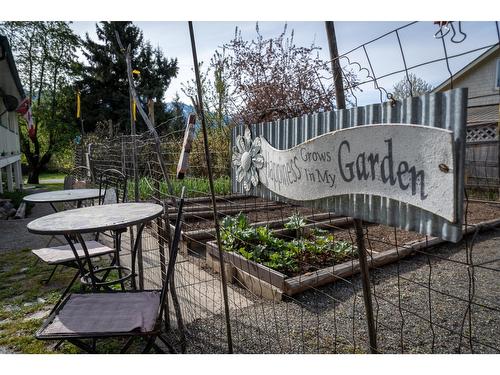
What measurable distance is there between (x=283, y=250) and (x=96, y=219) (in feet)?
6.78

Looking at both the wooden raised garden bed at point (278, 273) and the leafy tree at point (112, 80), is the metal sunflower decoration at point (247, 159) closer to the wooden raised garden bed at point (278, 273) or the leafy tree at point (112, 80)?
the wooden raised garden bed at point (278, 273)

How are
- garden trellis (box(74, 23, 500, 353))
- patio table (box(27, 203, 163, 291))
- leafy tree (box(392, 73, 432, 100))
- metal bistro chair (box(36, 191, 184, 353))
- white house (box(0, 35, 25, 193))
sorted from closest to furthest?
garden trellis (box(74, 23, 500, 353)) < leafy tree (box(392, 73, 432, 100)) < metal bistro chair (box(36, 191, 184, 353)) < patio table (box(27, 203, 163, 291)) < white house (box(0, 35, 25, 193))

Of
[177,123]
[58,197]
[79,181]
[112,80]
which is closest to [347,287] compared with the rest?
[58,197]

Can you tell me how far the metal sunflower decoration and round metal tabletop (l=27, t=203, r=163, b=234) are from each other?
1.95ft

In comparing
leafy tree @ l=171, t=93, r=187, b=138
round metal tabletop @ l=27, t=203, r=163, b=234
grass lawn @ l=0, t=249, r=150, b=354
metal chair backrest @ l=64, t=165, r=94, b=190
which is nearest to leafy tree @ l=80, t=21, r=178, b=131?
leafy tree @ l=171, t=93, r=187, b=138

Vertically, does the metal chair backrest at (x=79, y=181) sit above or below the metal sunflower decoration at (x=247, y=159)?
below

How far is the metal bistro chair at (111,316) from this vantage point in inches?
65.3

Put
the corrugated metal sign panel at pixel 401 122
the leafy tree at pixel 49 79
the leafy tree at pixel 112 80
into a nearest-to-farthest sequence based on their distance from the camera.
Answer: the corrugated metal sign panel at pixel 401 122
the leafy tree at pixel 49 79
the leafy tree at pixel 112 80

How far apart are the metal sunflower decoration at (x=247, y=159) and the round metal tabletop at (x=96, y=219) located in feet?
1.95

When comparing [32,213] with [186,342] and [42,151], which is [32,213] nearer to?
[186,342]

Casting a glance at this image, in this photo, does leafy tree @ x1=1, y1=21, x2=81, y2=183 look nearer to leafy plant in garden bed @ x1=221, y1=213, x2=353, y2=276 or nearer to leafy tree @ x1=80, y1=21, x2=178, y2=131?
leafy tree @ x1=80, y1=21, x2=178, y2=131

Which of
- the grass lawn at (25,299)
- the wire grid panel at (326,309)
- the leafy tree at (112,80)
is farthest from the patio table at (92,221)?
the leafy tree at (112,80)

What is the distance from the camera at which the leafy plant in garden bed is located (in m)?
3.35

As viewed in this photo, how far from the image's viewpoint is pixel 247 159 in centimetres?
208
